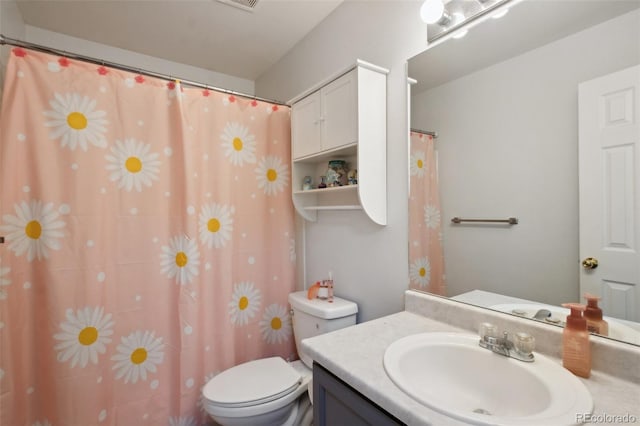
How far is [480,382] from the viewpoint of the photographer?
836 millimetres

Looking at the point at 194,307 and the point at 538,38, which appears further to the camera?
the point at 194,307

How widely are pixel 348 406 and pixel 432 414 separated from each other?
10.5 inches

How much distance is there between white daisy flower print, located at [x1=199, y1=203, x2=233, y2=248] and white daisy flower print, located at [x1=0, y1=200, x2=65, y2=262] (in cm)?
58

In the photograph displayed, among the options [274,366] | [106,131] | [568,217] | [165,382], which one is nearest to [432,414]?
[568,217]

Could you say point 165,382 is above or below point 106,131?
below

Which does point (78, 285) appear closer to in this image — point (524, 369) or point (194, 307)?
point (194, 307)

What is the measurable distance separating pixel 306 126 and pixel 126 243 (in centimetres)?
108

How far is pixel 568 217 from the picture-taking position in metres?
0.85

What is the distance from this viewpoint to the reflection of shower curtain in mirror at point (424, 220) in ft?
3.95

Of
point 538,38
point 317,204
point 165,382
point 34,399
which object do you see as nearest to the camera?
point 538,38

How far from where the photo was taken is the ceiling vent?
5.20 ft

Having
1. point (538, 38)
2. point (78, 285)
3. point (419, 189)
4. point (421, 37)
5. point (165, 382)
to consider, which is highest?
point (421, 37)

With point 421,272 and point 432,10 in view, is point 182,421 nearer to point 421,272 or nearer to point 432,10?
point 421,272

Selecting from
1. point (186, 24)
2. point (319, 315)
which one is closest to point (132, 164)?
point (186, 24)
